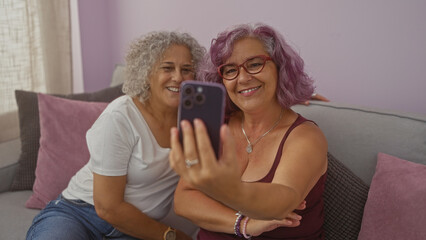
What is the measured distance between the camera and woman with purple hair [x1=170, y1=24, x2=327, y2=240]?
1023 millimetres

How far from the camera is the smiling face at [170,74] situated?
131 cm

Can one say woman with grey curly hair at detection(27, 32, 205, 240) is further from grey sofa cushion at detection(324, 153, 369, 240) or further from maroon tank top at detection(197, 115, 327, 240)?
grey sofa cushion at detection(324, 153, 369, 240)

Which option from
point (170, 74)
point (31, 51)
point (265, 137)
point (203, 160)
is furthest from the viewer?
point (31, 51)

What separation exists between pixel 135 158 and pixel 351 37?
107cm

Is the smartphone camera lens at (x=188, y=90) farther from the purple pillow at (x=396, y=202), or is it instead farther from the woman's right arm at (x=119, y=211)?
the purple pillow at (x=396, y=202)

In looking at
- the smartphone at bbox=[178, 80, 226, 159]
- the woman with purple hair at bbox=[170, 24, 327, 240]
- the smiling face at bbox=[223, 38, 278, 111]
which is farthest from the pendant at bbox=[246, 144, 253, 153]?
the smartphone at bbox=[178, 80, 226, 159]

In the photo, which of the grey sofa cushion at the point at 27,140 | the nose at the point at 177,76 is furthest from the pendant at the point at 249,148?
the grey sofa cushion at the point at 27,140

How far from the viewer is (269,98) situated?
46.2 inches

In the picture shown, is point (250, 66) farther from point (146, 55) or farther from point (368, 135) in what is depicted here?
point (368, 135)

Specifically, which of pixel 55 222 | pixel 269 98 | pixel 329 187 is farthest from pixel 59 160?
pixel 329 187

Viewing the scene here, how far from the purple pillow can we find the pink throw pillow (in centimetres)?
121

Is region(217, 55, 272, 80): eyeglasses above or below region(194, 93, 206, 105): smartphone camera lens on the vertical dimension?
above

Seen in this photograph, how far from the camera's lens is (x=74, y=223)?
1.35 meters

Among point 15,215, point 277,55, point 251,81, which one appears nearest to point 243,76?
point 251,81
